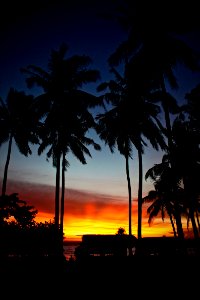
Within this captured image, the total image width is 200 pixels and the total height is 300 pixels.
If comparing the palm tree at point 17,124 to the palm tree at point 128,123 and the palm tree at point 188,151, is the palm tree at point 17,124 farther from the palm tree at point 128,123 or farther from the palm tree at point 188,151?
the palm tree at point 188,151

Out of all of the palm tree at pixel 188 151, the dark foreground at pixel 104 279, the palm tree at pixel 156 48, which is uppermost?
the palm tree at pixel 156 48

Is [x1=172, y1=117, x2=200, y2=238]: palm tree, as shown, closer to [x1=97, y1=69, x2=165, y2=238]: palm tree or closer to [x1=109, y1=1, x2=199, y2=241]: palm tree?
[x1=97, y1=69, x2=165, y2=238]: palm tree

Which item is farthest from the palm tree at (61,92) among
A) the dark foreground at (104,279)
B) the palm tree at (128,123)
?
the dark foreground at (104,279)

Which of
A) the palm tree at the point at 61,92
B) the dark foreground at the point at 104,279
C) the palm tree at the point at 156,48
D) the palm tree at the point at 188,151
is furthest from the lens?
the palm tree at the point at 188,151

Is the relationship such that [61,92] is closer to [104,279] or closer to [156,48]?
[156,48]

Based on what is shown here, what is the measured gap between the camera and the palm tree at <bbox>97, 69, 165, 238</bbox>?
21.8m

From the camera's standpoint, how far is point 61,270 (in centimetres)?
1212

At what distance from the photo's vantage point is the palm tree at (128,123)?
21828 mm

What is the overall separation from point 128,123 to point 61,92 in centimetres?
641

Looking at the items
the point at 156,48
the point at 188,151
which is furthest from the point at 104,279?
the point at 188,151

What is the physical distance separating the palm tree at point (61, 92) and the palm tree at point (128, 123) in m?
2.36

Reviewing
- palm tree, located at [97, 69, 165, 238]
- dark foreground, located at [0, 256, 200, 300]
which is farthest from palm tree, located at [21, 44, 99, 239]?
dark foreground, located at [0, 256, 200, 300]

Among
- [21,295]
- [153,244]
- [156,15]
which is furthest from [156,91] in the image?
[21,295]

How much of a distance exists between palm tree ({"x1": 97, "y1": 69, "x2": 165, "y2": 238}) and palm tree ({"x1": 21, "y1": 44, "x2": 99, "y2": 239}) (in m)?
2.36
